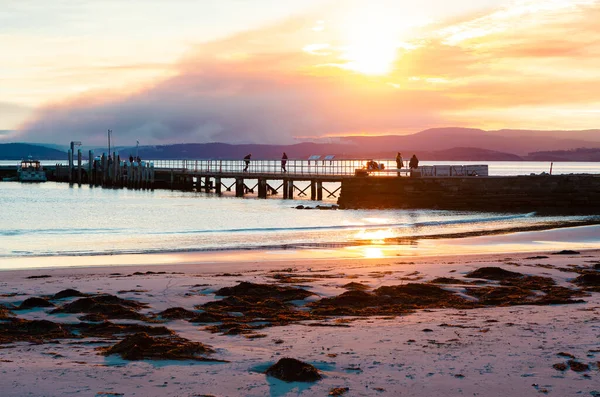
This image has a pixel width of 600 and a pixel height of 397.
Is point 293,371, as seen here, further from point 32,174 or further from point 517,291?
point 32,174

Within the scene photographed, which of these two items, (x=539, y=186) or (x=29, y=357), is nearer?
(x=29, y=357)

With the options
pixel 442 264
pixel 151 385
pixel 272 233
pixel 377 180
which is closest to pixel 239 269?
pixel 442 264

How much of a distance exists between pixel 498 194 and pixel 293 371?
38.8 m

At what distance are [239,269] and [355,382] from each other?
980 centimetres

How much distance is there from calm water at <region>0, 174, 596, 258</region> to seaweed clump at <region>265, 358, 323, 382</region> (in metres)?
16.7

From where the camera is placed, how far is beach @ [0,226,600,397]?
640 centimetres

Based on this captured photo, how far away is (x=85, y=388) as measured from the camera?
6.22m

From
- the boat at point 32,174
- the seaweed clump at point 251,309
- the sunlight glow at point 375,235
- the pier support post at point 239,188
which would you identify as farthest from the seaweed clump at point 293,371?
the boat at point 32,174

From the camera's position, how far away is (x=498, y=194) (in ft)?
143

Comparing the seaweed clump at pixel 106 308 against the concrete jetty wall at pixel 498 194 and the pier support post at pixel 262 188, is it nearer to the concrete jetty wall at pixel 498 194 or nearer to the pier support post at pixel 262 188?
the concrete jetty wall at pixel 498 194

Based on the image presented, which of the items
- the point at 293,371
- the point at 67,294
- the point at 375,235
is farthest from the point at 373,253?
the point at 293,371

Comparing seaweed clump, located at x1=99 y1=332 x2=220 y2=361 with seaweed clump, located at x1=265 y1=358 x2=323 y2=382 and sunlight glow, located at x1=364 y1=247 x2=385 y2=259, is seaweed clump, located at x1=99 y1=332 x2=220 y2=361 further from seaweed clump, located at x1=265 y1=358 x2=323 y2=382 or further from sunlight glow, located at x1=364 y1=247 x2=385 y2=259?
sunlight glow, located at x1=364 y1=247 x2=385 y2=259

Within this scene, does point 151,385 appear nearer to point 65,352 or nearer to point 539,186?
point 65,352

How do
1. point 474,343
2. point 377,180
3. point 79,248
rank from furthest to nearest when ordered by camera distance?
1. point 377,180
2. point 79,248
3. point 474,343
